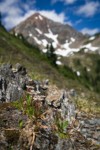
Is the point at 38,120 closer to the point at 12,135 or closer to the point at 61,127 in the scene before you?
the point at 61,127

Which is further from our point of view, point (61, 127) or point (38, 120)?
point (61, 127)

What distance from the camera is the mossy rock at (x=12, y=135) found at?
1197cm

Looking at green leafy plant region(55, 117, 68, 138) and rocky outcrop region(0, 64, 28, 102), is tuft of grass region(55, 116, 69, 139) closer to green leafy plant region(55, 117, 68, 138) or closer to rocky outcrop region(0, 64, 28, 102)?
green leafy plant region(55, 117, 68, 138)

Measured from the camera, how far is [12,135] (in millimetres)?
12070

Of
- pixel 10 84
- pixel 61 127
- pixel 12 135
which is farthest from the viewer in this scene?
pixel 10 84

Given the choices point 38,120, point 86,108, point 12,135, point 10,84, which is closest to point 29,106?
point 38,120

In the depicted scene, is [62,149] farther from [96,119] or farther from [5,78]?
[5,78]

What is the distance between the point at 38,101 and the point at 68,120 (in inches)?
58.0

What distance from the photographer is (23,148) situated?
11.9 meters

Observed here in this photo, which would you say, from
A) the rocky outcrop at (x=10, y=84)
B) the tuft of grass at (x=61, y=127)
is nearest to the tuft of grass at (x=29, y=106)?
the rocky outcrop at (x=10, y=84)

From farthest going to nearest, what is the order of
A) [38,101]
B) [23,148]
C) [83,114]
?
[83,114], [38,101], [23,148]

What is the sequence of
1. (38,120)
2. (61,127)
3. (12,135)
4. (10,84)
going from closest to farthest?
1. (12,135)
2. (38,120)
3. (61,127)
4. (10,84)

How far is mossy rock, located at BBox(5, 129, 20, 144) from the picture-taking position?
39.3 feet

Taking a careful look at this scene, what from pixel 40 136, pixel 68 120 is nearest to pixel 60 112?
pixel 68 120
